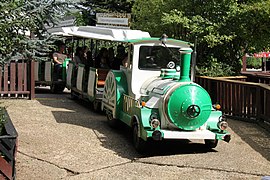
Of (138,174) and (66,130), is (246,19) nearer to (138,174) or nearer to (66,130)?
(66,130)

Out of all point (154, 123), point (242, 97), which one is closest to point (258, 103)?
point (242, 97)

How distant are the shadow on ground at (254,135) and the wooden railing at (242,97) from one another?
0.26 metres

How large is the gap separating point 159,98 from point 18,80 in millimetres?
7106

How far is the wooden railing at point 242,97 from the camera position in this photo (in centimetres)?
1088

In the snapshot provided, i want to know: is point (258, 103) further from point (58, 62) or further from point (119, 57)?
point (58, 62)

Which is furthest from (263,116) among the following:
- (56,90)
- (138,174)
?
(56,90)

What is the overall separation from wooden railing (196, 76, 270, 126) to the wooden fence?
5.14 meters

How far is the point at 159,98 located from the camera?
8.01 m

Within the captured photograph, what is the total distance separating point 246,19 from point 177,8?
7.52 ft

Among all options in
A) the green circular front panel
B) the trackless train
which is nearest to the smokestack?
the trackless train

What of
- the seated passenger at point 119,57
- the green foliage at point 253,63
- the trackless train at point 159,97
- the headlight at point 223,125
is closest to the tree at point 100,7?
the green foliage at point 253,63

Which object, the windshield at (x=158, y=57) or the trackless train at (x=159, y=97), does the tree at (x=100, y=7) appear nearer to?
the trackless train at (x=159, y=97)

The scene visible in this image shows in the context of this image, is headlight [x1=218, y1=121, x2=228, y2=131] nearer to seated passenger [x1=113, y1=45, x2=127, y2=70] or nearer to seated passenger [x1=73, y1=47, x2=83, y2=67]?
seated passenger [x1=113, y1=45, x2=127, y2=70]

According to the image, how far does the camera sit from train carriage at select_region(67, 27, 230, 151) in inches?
303
